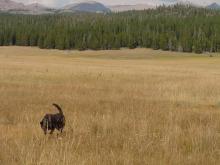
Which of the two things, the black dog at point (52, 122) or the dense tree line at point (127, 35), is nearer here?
the black dog at point (52, 122)

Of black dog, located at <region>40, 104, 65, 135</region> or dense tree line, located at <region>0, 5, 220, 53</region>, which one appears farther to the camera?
dense tree line, located at <region>0, 5, 220, 53</region>

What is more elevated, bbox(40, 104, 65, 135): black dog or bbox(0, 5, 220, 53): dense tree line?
bbox(40, 104, 65, 135): black dog

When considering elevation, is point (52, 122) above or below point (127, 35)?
above

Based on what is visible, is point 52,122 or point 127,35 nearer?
point 52,122

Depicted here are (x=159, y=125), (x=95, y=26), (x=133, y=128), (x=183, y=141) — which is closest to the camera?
(x=183, y=141)

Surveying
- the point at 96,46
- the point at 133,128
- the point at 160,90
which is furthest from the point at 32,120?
the point at 96,46

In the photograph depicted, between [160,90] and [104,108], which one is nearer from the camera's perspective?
[104,108]

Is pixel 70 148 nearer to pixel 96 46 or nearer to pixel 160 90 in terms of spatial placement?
pixel 160 90

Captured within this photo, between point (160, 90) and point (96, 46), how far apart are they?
131 meters

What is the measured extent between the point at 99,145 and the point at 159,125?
117 inches

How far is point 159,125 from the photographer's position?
38.5ft

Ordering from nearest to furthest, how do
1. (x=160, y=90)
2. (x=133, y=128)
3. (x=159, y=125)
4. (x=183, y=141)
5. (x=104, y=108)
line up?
1. (x=183, y=141)
2. (x=133, y=128)
3. (x=159, y=125)
4. (x=104, y=108)
5. (x=160, y=90)

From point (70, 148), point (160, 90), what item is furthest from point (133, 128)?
point (160, 90)

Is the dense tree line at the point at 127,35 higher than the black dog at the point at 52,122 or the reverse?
the reverse
